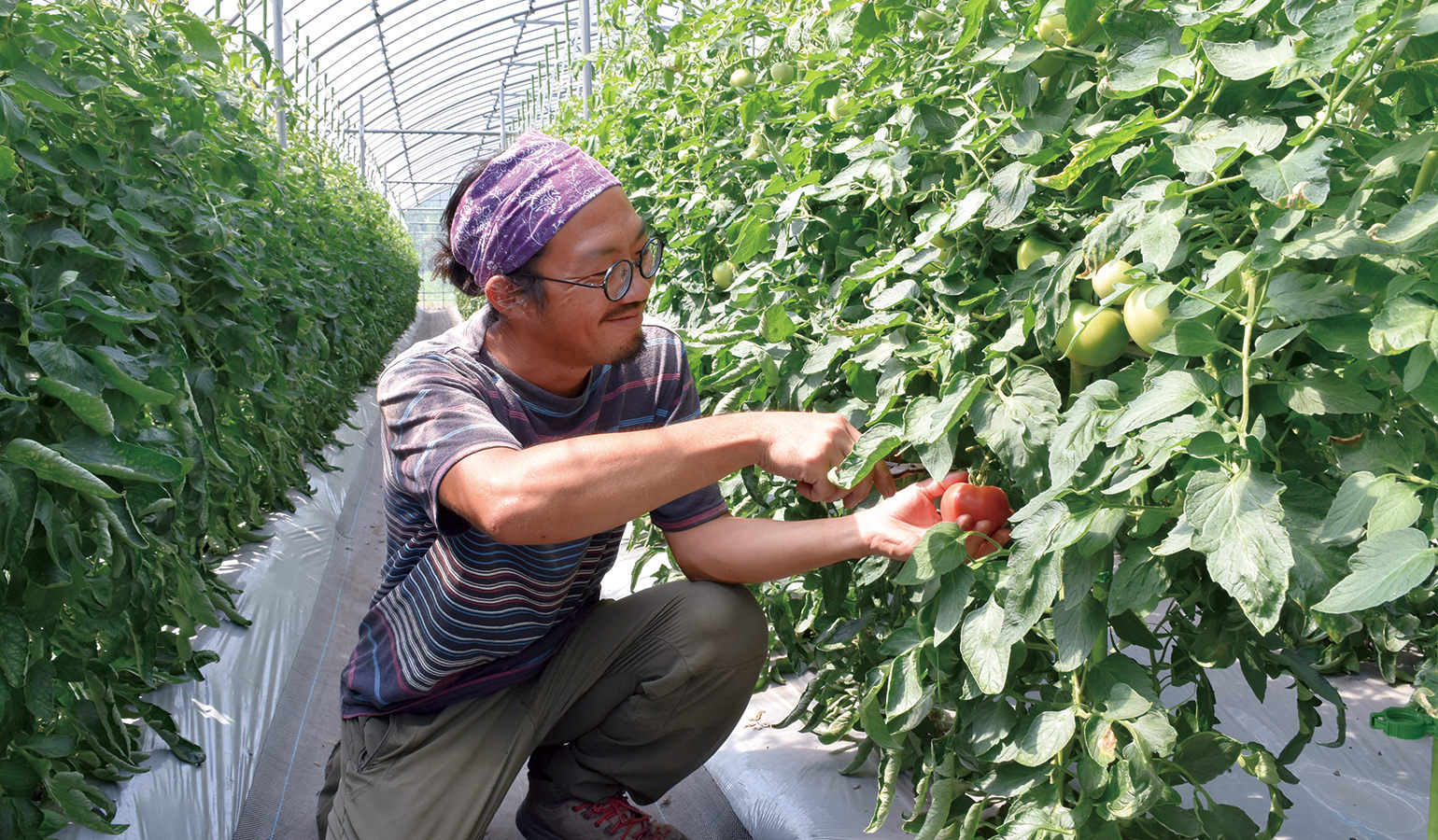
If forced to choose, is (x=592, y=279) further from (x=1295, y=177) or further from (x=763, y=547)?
(x=1295, y=177)

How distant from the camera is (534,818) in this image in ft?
5.91

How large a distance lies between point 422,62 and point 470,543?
16041mm

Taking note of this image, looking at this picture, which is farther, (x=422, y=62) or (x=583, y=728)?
(x=422, y=62)

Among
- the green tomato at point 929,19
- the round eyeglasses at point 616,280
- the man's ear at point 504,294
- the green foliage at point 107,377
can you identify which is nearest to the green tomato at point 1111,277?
the green tomato at point 929,19

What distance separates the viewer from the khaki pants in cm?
161

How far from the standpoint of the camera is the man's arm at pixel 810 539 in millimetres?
Result: 1312

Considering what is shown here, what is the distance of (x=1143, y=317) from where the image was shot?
91cm

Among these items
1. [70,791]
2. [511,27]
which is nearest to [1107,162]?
[70,791]

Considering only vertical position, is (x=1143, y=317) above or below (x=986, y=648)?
above

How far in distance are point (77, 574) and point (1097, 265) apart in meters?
1.24

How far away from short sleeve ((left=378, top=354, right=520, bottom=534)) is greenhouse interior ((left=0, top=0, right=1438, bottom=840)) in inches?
0.4

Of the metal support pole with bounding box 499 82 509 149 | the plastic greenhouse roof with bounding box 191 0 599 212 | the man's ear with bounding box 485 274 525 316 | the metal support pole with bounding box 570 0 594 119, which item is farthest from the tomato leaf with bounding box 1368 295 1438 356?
the metal support pole with bounding box 499 82 509 149

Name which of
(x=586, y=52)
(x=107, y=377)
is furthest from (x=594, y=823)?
(x=586, y=52)

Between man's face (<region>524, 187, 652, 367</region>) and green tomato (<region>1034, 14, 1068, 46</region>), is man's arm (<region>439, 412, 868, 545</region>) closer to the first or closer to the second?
man's face (<region>524, 187, 652, 367</region>)
